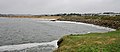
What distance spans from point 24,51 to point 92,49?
40.9ft

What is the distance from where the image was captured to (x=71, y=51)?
25109 millimetres

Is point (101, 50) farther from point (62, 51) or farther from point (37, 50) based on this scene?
point (37, 50)

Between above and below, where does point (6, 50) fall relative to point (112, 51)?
below

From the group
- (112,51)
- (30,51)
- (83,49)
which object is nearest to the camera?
(112,51)

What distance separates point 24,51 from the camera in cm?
3294

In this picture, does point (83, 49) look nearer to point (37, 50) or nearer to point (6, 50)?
point (37, 50)

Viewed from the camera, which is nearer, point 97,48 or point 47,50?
point 97,48

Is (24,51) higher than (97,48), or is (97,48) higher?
(97,48)

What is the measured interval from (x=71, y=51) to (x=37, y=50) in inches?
385

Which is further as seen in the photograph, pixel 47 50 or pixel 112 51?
pixel 47 50

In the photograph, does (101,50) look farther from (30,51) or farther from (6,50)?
(6,50)

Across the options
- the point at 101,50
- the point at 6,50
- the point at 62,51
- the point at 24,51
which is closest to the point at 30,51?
the point at 24,51

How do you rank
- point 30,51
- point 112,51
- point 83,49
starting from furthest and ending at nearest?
point 30,51 → point 83,49 → point 112,51

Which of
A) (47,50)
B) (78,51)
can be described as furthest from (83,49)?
(47,50)
